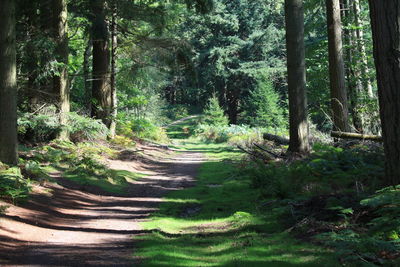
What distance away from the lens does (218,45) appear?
2099 inches

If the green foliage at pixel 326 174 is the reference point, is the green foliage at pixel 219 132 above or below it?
above

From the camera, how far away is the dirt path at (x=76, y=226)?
6.54m

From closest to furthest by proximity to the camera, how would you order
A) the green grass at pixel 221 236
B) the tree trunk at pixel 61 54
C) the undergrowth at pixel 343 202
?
the undergrowth at pixel 343 202 < the green grass at pixel 221 236 < the tree trunk at pixel 61 54

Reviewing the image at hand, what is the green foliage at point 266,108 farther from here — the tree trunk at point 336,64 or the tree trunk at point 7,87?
the tree trunk at point 7,87

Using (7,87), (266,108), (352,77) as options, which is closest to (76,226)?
(7,87)

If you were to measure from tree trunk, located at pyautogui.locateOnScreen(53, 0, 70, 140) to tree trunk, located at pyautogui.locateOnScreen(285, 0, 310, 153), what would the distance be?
8.34 meters

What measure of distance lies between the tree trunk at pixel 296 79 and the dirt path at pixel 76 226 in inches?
159

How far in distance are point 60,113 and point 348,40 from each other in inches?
533

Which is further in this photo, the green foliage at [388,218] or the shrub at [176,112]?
the shrub at [176,112]

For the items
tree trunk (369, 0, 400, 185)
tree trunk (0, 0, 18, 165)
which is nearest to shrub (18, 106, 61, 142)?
tree trunk (0, 0, 18, 165)

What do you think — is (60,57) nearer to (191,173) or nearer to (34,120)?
(34,120)

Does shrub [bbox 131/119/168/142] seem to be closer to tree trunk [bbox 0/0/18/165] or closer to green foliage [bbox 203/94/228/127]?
green foliage [bbox 203/94/228/127]

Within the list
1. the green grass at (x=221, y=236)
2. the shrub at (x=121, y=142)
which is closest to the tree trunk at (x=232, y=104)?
the shrub at (x=121, y=142)

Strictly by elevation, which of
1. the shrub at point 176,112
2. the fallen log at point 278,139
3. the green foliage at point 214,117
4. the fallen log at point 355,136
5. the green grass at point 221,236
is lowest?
the green grass at point 221,236
